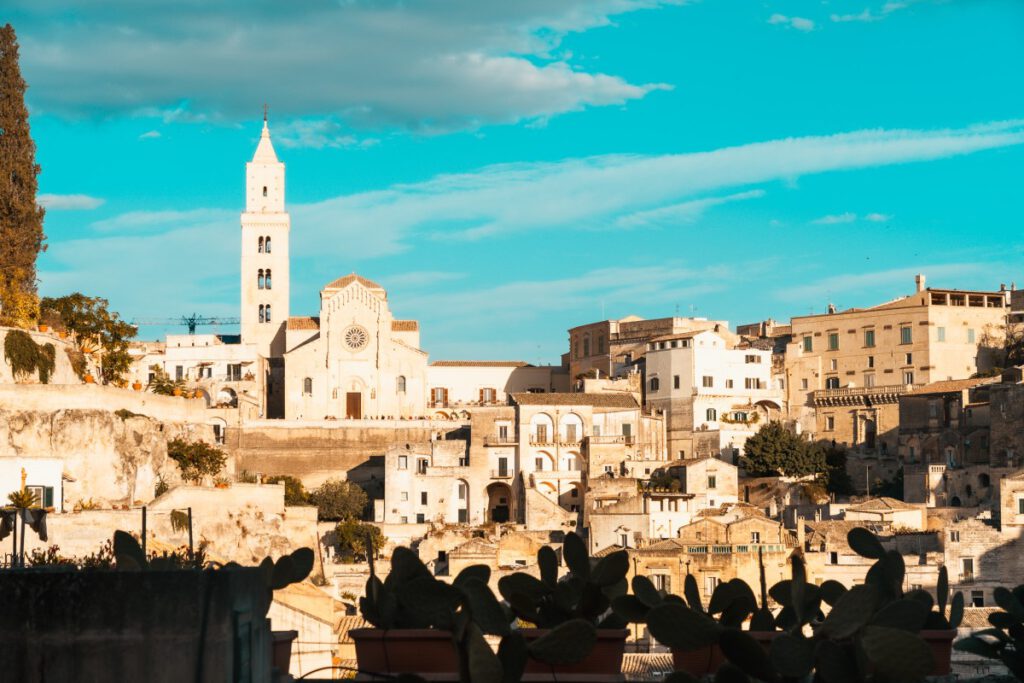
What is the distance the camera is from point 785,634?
33.9 feet

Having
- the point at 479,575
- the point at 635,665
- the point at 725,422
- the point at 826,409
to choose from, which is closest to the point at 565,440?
the point at 725,422

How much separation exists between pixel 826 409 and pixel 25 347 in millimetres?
44901

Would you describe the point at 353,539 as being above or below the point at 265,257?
below

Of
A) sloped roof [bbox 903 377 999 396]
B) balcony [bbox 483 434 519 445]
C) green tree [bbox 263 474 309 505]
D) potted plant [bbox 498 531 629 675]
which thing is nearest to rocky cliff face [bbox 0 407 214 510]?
green tree [bbox 263 474 309 505]

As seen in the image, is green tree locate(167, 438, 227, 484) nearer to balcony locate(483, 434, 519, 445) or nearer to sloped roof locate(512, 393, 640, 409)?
balcony locate(483, 434, 519, 445)

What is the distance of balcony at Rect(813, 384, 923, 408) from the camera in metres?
79.5

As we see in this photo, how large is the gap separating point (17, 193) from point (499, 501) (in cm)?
2722

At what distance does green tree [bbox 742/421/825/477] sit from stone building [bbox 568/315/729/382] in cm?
1454

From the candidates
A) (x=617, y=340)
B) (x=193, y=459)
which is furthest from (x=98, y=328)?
(x=617, y=340)

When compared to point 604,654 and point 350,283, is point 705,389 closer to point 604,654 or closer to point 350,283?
point 350,283

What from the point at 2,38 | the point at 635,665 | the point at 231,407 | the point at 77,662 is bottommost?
the point at 635,665

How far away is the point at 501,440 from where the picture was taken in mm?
71625

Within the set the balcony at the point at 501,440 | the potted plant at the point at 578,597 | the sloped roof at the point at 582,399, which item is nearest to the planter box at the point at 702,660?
the potted plant at the point at 578,597

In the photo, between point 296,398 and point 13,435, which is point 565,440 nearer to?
point 296,398
